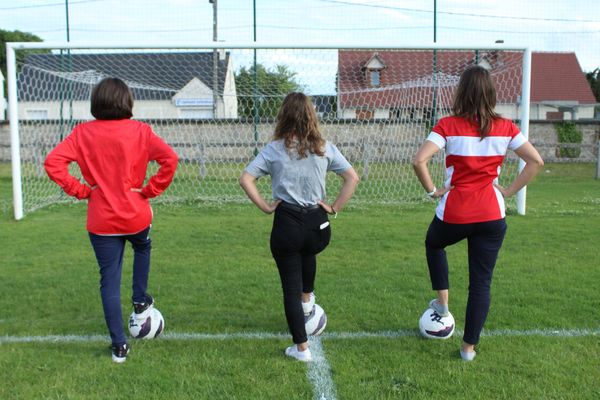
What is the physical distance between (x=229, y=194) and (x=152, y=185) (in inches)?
339

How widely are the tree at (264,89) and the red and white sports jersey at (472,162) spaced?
964 centimetres

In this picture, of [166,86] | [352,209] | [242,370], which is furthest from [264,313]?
[166,86]

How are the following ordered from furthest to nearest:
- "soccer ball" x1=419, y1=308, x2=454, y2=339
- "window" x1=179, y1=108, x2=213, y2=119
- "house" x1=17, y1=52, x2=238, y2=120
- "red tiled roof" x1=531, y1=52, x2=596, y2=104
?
"red tiled roof" x1=531, y1=52, x2=596, y2=104, "window" x1=179, y1=108, x2=213, y2=119, "house" x1=17, y1=52, x2=238, y2=120, "soccer ball" x1=419, y1=308, x2=454, y2=339

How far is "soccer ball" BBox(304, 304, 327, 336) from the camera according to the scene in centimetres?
425

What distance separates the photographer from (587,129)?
23.6 meters

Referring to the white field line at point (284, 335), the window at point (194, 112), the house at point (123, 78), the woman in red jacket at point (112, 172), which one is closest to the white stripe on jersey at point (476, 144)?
the white field line at point (284, 335)

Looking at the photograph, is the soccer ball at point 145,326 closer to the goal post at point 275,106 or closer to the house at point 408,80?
the goal post at point 275,106

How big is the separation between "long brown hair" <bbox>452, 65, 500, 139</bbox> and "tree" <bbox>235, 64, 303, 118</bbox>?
31.6 ft

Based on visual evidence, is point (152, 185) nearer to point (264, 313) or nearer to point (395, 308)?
point (264, 313)

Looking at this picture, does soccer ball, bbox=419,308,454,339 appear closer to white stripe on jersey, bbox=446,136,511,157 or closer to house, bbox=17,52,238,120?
white stripe on jersey, bbox=446,136,511,157

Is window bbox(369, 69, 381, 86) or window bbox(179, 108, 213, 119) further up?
window bbox(369, 69, 381, 86)

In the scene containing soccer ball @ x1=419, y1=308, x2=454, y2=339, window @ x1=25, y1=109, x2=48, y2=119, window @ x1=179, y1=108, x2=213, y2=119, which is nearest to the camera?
soccer ball @ x1=419, y1=308, x2=454, y2=339

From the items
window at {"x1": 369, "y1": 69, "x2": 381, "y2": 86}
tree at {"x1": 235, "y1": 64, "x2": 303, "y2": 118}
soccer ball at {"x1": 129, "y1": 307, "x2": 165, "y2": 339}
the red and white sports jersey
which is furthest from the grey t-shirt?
window at {"x1": 369, "y1": 69, "x2": 381, "y2": 86}

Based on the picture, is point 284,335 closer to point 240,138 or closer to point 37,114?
point 240,138
